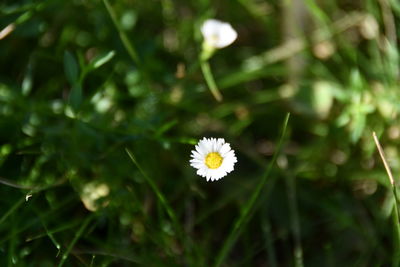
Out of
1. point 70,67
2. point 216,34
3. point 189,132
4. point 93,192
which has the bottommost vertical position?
point 93,192

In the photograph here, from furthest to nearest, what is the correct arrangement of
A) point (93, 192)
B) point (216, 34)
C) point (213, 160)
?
1. point (216, 34)
2. point (93, 192)
3. point (213, 160)

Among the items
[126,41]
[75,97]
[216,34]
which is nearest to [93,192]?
[75,97]

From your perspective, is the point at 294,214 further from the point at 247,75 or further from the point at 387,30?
the point at 387,30

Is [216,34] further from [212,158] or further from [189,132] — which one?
[212,158]

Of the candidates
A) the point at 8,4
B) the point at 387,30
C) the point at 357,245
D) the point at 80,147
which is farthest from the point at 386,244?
the point at 8,4

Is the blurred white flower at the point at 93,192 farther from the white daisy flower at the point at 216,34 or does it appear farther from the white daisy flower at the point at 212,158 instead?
the white daisy flower at the point at 216,34

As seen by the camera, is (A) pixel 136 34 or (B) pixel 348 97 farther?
(A) pixel 136 34
